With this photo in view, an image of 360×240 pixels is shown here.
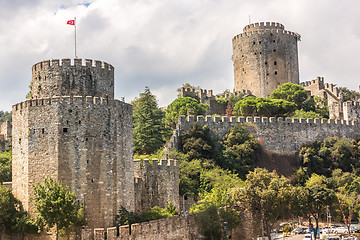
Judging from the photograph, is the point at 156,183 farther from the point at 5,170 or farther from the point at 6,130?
the point at 6,130

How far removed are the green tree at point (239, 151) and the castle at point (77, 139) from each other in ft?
51.8

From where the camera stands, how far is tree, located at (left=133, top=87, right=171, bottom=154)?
146ft

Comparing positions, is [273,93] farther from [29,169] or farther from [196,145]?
[29,169]

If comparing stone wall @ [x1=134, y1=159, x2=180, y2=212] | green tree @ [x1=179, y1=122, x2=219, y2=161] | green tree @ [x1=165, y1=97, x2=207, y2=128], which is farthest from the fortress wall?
green tree @ [x1=165, y1=97, x2=207, y2=128]

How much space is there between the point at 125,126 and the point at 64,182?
16.0 feet

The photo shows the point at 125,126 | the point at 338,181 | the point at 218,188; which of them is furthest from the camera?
the point at 338,181

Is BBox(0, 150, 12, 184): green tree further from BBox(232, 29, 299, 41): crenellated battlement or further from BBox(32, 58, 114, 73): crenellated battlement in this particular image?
BBox(232, 29, 299, 41): crenellated battlement

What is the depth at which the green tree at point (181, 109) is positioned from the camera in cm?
5286

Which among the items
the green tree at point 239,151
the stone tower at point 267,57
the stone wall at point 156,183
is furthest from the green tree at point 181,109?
the stone wall at point 156,183

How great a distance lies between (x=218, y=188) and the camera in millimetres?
37219

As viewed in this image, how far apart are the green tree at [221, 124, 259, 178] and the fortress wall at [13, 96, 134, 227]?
16893 millimetres

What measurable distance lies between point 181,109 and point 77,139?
86.7 ft

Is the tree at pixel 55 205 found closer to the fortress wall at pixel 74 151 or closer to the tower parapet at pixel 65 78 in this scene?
the fortress wall at pixel 74 151

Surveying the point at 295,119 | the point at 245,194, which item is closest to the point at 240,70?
the point at 295,119
